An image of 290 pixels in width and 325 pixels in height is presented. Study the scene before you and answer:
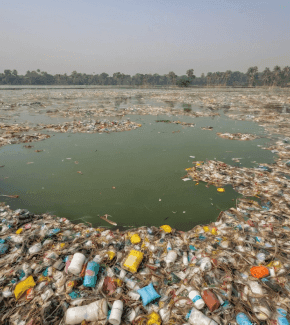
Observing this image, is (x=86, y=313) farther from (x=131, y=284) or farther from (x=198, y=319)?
(x=198, y=319)

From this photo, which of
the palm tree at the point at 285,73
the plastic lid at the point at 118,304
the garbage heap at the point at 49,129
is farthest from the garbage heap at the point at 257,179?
the palm tree at the point at 285,73

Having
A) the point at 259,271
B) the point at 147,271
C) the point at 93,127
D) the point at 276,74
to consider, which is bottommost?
the point at 147,271

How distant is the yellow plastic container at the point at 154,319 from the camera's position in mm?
1536

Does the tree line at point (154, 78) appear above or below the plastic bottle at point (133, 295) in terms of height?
above

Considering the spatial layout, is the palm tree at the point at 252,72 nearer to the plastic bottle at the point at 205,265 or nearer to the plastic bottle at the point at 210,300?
the plastic bottle at the point at 205,265

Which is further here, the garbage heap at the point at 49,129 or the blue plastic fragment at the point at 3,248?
the garbage heap at the point at 49,129

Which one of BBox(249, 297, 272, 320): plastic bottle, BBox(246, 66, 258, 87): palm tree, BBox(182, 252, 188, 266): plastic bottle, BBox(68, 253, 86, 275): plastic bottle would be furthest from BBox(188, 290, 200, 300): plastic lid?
BBox(246, 66, 258, 87): palm tree

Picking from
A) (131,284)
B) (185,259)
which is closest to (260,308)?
(185,259)

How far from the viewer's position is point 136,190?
3627 millimetres

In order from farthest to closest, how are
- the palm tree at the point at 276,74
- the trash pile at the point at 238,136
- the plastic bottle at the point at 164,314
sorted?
the palm tree at the point at 276,74 → the trash pile at the point at 238,136 → the plastic bottle at the point at 164,314

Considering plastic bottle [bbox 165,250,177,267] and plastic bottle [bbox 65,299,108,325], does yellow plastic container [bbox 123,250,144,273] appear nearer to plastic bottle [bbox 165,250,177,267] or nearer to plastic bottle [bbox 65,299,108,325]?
plastic bottle [bbox 165,250,177,267]

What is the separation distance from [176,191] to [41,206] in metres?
2.81

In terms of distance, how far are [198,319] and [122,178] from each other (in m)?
2.98

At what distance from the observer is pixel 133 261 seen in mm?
2031
